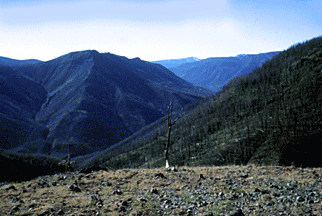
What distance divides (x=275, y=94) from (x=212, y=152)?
8318cm

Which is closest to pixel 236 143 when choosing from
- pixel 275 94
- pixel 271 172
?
pixel 275 94

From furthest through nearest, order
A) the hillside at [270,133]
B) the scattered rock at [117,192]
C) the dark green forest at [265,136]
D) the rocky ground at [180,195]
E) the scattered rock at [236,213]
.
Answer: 1. the dark green forest at [265,136]
2. the hillside at [270,133]
3. the scattered rock at [117,192]
4. the rocky ground at [180,195]
5. the scattered rock at [236,213]

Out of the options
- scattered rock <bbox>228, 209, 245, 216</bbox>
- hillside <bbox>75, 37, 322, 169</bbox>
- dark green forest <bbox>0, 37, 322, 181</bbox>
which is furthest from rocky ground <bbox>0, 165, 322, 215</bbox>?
hillside <bbox>75, 37, 322, 169</bbox>

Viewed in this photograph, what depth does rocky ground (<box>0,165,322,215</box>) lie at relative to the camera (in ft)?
41.9

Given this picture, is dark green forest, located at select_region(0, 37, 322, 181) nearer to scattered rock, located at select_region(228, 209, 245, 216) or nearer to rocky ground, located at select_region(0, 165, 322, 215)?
rocky ground, located at select_region(0, 165, 322, 215)

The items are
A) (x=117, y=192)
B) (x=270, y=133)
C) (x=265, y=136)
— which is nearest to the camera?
(x=117, y=192)

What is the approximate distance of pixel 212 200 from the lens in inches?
553

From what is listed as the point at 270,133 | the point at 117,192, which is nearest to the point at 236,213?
the point at 117,192

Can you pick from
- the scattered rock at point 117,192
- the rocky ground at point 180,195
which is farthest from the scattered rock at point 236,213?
the scattered rock at point 117,192

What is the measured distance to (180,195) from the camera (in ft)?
50.7

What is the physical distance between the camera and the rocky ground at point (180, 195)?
12.8 m

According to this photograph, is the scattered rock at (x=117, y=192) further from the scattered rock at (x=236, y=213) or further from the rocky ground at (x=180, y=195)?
the scattered rock at (x=236, y=213)

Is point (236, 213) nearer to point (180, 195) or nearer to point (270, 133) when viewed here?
point (180, 195)

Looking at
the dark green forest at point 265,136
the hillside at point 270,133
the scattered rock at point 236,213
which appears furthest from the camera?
the dark green forest at point 265,136
